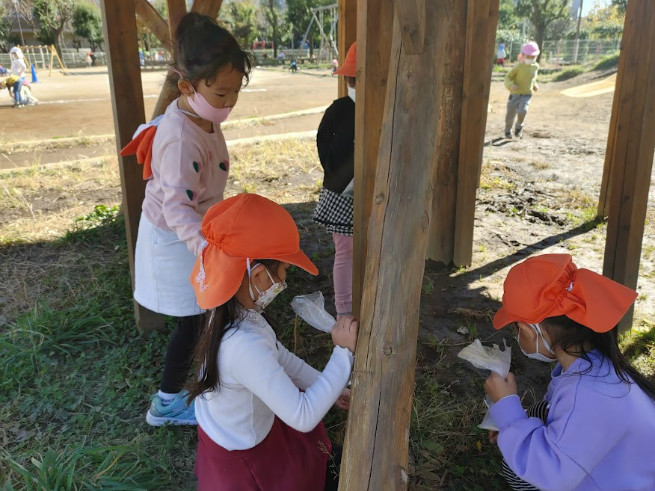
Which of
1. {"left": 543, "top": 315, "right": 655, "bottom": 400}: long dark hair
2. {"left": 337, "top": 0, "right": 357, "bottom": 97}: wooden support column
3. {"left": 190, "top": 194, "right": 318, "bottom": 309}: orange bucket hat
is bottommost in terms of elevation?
{"left": 543, "top": 315, "right": 655, "bottom": 400}: long dark hair

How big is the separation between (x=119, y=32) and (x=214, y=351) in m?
2.18

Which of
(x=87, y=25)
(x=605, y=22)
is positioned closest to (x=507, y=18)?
(x=605, y=22)

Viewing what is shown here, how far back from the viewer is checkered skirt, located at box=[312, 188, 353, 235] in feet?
10.9

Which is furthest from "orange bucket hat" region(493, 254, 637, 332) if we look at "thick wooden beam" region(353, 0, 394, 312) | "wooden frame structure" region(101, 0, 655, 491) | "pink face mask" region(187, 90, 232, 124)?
"pink face mask" region(187, 90, 232, 124)

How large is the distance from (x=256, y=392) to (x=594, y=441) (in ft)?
3.33

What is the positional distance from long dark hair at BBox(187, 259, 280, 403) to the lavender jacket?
3.22 ft

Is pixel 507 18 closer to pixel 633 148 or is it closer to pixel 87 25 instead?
pixel 87 25

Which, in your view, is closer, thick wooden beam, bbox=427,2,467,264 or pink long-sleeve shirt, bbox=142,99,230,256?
pink long-sleeve shirt, bbox=142,99,230,256

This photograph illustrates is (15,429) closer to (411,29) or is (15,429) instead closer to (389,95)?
(389,95)

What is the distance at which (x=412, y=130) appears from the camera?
167 centimetres

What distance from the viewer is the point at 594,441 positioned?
1.65m

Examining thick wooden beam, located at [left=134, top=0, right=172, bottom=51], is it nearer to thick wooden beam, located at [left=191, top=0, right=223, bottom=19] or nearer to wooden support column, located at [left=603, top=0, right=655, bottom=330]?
thick wooden beam, located at [left=191, top=0, right=223, bottom=19]

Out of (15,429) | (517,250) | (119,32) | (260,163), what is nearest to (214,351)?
(15,429)

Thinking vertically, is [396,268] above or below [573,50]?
below
